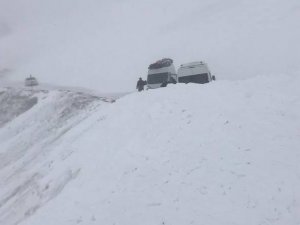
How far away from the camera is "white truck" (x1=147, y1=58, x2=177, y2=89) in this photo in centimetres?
2716

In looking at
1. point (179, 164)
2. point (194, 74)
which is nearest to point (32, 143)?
point (194, 74)

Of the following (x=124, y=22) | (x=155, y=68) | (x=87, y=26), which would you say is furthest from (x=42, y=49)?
(x=155, y=68)

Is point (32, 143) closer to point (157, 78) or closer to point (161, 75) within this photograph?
point (157, 78)

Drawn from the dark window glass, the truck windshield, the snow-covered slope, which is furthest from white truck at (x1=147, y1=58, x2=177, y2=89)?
the snow-covered slope

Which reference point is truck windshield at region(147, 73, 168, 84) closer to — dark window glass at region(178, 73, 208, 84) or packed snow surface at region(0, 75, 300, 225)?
dark window glass at region(178, 73, 208, 84)

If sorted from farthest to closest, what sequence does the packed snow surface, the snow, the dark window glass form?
the snow, the dark window glass, the packed snow surface

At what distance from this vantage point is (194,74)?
85.1ft

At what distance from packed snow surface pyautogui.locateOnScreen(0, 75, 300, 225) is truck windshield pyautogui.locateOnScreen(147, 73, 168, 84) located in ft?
18.8

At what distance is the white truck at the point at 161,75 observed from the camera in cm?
2716

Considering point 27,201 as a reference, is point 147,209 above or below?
above

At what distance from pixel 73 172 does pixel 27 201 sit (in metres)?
2.93

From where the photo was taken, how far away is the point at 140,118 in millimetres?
18141

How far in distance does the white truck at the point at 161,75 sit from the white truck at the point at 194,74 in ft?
4.23

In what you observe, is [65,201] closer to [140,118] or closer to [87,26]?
[140,118]
